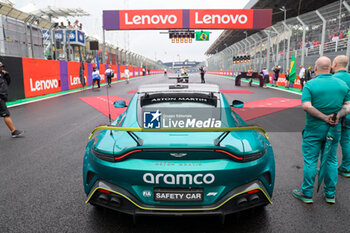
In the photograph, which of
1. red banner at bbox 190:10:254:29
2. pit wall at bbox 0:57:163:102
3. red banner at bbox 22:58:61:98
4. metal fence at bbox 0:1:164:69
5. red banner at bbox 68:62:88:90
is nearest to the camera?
pit wall at bbox 0:57:163:102

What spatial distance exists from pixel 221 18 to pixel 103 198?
28.9 m

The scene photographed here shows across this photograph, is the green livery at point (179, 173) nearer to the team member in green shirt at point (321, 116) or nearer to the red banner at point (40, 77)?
the team member in green shirt at point (321, 116)

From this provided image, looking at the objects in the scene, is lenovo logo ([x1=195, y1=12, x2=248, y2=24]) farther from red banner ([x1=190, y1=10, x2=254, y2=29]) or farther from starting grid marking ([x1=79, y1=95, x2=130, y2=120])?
starting grid marking ([x1=79, y1=95, x2=130, y2=120])

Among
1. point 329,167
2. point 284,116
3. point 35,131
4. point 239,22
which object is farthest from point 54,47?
point 239,22

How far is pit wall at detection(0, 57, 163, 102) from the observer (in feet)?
39.3

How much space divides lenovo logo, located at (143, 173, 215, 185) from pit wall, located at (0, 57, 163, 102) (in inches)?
454

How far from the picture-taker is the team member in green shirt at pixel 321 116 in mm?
2986

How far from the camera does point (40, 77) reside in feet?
46.4

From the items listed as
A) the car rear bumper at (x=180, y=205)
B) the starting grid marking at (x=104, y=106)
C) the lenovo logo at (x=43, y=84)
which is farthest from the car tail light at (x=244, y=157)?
the lenovo logo at (x=43, y=84)

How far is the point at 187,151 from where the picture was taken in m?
2.24

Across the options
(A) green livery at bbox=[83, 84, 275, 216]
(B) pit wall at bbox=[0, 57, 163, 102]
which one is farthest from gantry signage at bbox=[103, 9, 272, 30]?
(A) green livery at bbox=[83, 84, 275, 216]

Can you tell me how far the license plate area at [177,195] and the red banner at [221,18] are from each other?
28404 millimetres

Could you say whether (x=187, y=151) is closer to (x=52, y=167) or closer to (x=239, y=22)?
(x=52, y=167)

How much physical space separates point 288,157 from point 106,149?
11.3 feet
